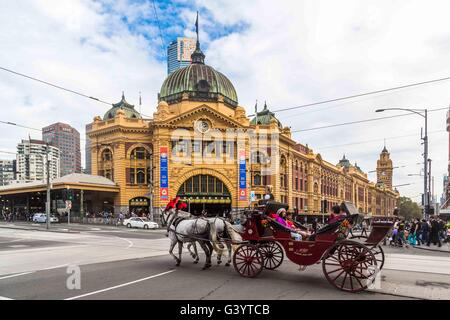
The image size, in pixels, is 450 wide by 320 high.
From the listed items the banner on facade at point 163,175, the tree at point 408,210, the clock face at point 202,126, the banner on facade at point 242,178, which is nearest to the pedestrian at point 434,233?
the banner on facade at point 242,178

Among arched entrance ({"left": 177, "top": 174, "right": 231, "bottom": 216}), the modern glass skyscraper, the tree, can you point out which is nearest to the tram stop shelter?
arched entrance ({"left": 177, "top": 174, "right": 231, "bottom": 216})

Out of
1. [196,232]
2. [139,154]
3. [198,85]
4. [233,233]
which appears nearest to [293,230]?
[233,233]

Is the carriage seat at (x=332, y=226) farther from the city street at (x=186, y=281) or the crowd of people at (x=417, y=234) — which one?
the crowd of people at (x=417, y=234)

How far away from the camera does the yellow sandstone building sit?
164 ft

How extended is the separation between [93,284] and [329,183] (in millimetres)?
79107

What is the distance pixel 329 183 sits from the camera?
272ft

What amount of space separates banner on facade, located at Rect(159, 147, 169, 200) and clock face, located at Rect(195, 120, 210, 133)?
541cm

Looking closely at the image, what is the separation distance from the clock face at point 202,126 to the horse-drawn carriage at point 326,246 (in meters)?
40.2

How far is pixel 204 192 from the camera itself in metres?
50.5

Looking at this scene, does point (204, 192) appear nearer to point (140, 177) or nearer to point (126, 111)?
point (140, 177)

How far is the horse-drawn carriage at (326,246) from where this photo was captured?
7.83m

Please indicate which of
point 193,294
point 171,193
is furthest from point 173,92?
point 193,294
